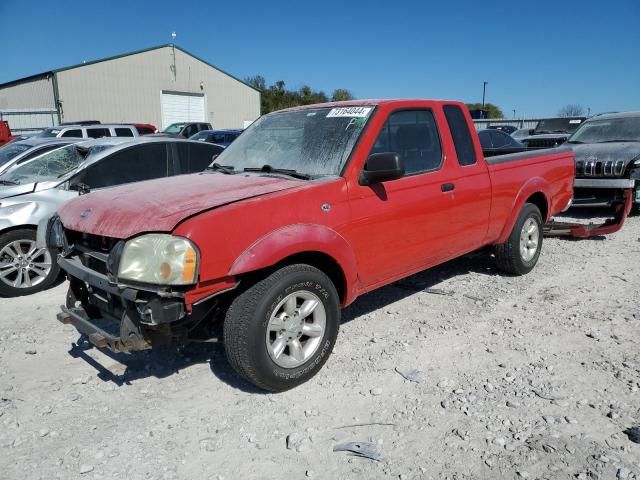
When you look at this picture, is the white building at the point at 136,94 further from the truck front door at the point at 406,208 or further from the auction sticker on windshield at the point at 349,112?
the truck front door at the point at 406,208

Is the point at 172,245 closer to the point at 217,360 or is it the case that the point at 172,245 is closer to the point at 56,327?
the point at 217,360

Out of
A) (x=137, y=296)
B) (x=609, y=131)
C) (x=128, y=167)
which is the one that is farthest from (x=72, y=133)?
(x=137, y=296)

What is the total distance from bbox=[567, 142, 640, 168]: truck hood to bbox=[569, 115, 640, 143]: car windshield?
1.40ft

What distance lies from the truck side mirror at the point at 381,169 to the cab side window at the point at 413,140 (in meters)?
0.29

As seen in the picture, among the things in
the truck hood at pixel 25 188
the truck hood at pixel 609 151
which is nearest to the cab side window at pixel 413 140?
the truck hood at pixel 25 188

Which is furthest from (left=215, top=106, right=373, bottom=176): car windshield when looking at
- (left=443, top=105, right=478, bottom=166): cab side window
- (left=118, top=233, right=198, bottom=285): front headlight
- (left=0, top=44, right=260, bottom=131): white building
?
(left=0, top=44, right=260, bottom=131): white building

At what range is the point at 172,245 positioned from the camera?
9.34ft

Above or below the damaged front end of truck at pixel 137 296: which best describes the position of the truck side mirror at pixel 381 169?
above

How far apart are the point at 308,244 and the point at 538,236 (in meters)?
3.64

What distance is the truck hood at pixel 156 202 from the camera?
299cm

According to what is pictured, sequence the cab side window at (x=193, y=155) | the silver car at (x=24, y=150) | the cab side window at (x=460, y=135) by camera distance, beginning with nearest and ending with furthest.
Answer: the cab side window at (x=460, y=135), the cab side window at (x=193, y=155), the silver car at (x=24, y=150)

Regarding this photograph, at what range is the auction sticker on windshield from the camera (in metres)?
3.98

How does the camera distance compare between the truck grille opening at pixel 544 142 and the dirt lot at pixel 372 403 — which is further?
the truck grille opening at pixel 544 142

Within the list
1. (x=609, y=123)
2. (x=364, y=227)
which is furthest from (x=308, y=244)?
(x=609, y=123)
